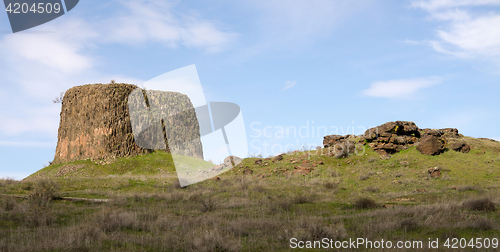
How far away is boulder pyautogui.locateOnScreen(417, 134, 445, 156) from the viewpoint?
30816mm

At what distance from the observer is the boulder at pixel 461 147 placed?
3094 centimetres

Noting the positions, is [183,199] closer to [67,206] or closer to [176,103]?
[67,206]

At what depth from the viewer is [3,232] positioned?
31.7 feet

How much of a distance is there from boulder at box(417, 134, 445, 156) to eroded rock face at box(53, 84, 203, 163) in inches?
1465

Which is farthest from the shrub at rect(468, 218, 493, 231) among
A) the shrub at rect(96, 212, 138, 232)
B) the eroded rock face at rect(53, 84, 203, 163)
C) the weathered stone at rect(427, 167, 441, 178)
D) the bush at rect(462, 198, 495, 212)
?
the eroded rock face at rect(53, 84, 203, 163)

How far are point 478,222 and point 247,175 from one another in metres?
23.6

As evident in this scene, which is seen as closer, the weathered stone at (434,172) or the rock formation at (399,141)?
the weathered stone at (434,172)

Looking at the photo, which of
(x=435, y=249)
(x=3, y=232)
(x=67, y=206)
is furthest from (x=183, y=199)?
(x=435, y=249)

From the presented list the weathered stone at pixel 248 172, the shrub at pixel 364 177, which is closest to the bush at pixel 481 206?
the shrub at pixel 364 177

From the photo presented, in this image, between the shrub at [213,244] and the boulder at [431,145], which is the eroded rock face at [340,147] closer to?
the boulder at [431,145]

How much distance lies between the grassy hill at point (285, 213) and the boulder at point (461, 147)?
25.6 inches

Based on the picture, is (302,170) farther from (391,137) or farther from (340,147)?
(391,137)

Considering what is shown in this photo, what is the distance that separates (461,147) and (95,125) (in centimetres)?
4544

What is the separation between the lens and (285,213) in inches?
540
